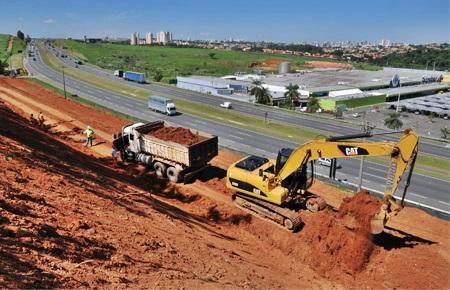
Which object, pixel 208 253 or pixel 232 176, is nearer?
pixel 208 253

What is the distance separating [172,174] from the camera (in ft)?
80.3

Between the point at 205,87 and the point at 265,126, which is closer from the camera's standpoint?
the point at 265,126

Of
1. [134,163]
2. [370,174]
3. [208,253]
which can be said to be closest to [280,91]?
[370,174]

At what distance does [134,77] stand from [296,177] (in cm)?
8097

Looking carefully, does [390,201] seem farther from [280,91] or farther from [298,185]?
[280,91]

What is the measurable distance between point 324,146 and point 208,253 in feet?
23.1

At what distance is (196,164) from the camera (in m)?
23.9

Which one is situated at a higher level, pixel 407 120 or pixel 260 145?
pixel 260 145

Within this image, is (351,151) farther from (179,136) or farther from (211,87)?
(211,87)

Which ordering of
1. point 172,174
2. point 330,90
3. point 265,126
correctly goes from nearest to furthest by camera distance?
point 172,174
point 265,126
point 330,90

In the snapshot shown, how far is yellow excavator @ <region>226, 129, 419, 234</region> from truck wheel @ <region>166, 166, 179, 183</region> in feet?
16.0

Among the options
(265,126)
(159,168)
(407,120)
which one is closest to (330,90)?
(407,120)

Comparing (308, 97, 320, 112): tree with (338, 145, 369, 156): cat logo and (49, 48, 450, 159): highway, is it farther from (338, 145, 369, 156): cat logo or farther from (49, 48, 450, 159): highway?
(338, 145, 369, 156): cat logo

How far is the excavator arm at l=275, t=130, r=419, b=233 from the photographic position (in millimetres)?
14359
